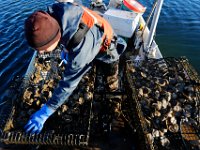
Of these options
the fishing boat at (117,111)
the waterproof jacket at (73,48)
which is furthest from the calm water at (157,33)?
the waterproof jacket at (73,48)

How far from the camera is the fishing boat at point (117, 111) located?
10.9ft

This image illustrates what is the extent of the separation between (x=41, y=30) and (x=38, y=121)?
56.2 inches

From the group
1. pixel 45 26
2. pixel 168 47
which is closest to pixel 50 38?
pixel 45 26

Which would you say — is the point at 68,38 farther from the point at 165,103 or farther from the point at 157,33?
the point at 157,33

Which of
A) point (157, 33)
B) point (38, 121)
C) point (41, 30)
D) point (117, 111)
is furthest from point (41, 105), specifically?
point (157, 33)

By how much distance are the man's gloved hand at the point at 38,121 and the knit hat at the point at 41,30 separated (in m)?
1.17

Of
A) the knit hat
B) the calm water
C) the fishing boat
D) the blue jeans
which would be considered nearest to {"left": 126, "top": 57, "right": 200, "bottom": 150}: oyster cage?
the fishing boat

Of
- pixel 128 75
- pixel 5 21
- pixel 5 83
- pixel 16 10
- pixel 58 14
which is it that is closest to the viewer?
pixel 58 14

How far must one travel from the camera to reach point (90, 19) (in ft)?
9.68

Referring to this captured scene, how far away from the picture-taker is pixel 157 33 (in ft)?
27.5

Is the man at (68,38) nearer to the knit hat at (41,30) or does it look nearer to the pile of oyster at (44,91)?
the knit hat at (41,30)

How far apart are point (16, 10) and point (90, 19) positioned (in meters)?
7.73

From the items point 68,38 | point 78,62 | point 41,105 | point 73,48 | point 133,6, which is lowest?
point 41,105

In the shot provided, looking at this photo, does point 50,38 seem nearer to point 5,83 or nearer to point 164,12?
point 5,83
